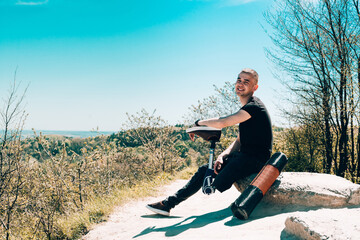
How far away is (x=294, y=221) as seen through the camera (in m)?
2.29

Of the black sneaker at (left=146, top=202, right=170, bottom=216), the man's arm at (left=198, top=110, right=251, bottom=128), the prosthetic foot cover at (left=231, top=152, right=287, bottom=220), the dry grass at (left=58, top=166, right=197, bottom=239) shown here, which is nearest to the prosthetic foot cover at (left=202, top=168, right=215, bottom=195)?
the prosthetic foot cover at (left=231, top=152, right=287, bottom=220)

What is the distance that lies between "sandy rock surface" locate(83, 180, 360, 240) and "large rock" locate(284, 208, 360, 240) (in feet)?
0.26

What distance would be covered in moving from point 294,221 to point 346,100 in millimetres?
6043

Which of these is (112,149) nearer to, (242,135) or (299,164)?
(242,135)

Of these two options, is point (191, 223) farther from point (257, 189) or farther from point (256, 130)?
point (256, 130)

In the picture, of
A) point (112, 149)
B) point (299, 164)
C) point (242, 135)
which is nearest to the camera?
point (242, 135)

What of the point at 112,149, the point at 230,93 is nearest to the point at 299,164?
the point at 230,93

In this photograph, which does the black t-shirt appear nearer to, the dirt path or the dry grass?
the dirt path

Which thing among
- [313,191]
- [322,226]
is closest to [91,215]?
[313,191]

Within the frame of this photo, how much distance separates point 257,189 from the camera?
3.06 metres

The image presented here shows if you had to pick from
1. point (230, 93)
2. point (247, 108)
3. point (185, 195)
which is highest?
point (230, 93)

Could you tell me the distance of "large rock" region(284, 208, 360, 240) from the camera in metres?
2.03

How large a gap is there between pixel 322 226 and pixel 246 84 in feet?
6.03

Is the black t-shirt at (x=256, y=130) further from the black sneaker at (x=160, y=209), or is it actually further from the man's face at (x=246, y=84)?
the black sneaker at (x=160, y=209)
